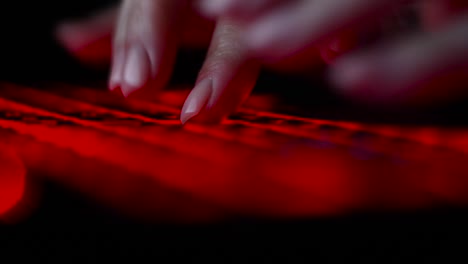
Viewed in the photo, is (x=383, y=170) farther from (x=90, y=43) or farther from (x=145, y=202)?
(x=90, y=43)

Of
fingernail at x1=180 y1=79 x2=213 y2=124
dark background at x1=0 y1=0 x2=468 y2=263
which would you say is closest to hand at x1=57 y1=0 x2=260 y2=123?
fingernail at x1=180 y1=79 x2=213 y2=124

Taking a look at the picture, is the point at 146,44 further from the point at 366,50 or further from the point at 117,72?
the point at 366,50

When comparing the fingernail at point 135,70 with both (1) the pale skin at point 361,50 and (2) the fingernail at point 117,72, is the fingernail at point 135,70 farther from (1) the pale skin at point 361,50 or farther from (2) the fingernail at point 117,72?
(1) the pale skin at point 361,50

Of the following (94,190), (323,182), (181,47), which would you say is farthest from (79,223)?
(181,47)

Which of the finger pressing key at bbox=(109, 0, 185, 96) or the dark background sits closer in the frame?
the dark background

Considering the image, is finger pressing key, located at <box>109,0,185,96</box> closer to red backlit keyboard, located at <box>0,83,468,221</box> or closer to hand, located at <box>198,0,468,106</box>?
red backlit keyboard, located at <box>0,83,468,221</box>

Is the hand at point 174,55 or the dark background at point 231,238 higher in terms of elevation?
the hand at point 174,55

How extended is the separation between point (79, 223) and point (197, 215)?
0.24ft

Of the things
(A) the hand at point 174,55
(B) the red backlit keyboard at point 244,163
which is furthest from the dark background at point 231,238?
(A) the hand at point 174,55

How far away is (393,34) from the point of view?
269 millimetres

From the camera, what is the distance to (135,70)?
0.42m

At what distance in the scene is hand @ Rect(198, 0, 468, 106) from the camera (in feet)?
0.81

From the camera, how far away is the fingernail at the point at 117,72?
1.42 ft

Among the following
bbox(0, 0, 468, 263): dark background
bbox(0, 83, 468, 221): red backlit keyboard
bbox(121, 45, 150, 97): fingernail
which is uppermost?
bbox(121, 45, 150, 97): fingernail
